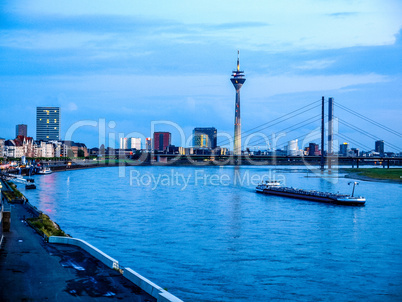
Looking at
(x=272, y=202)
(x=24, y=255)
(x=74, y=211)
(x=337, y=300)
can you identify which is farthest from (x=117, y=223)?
(x=272, y=202)

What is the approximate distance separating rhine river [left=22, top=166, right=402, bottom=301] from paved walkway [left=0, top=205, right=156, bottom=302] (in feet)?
11.0

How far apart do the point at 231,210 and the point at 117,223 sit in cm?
1202

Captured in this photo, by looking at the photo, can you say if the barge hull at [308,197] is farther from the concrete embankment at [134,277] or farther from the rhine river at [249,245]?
the concrete embankment at [134,277]

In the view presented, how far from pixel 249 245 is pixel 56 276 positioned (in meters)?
13.5

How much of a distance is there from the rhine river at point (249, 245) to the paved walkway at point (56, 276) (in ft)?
11.0

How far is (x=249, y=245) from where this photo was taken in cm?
2548

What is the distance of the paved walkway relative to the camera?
39.9 feet

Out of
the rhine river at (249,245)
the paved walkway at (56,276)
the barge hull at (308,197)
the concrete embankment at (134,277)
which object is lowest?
the rhine river at (249,245)

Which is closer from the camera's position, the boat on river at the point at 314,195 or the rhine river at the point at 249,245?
the rhine river at the point at 249,245

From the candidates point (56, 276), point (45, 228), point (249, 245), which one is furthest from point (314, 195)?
point (56, 276)

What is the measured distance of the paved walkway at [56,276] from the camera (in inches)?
479

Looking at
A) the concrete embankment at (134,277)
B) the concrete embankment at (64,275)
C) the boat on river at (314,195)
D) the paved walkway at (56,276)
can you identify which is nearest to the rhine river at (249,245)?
the boat on river at (314,195)

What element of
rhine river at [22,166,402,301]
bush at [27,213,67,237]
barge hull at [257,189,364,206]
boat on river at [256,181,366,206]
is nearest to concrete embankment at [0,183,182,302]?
bush at [27,213,67,237]

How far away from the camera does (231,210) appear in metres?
40.9
